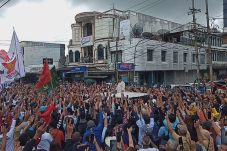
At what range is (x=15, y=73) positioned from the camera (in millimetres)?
13367

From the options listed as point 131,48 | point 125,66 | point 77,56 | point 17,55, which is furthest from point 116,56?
point 17,55

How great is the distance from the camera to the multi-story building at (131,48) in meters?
35.2

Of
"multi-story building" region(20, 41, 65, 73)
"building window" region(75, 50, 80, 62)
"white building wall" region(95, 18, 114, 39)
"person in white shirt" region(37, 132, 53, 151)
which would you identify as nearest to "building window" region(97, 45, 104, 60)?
"white building wall" region(95, 18, 114, 39)

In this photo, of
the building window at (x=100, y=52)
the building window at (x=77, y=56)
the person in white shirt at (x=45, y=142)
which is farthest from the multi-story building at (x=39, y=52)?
the person in white shirt at (x=45, y=142)

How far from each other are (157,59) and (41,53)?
73.8ft

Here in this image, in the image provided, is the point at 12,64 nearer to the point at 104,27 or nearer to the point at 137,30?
the point at 104,27

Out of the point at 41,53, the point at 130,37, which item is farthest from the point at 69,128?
the point at 41,53

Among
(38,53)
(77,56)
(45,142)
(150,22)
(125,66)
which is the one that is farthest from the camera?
(38,53)

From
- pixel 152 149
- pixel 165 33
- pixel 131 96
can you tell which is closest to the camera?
pixel 152 149

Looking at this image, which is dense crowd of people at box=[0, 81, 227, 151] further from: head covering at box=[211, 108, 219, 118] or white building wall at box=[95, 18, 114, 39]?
white building wall at box=[95, 18, 114, 39]

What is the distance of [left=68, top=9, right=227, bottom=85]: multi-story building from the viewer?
35188mm

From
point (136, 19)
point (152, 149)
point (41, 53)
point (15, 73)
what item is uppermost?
point (136, 19)

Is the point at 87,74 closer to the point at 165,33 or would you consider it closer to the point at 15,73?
the point at 165,33

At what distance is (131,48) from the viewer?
35156 millimetres
